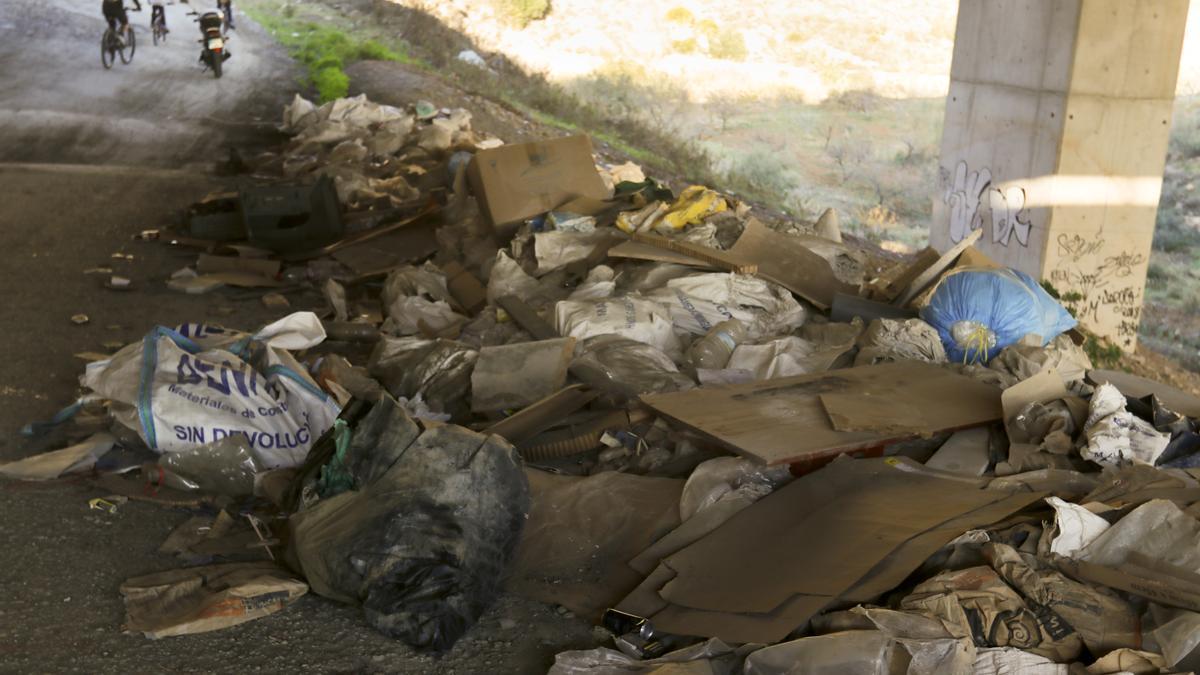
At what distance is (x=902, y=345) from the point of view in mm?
4441

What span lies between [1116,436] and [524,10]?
16.6 metres

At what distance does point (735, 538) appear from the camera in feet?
10.3

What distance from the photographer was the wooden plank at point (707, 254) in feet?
16.5

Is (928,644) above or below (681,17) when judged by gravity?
below

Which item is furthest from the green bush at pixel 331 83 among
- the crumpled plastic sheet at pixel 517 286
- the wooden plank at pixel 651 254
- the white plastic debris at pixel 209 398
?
the white plastic debris at pixel 209 398

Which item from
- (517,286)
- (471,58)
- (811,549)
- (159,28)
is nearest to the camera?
(811,549)

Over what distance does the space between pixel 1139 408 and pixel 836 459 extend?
1075mm

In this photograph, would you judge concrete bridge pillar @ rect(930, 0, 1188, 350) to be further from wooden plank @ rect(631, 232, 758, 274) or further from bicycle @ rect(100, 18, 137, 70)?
bicycle @ rect(100, 18, 137, 70)

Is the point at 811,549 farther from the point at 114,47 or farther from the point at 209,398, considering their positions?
the point at 114,47

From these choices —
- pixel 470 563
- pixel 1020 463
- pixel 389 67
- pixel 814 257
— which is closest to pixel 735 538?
pixel 470 563

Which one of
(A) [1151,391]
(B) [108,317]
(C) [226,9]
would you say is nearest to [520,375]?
(A) [1151,391]

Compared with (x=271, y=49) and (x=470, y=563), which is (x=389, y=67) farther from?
(x=470, y=563)

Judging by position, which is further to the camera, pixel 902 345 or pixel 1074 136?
pixel 1074 136

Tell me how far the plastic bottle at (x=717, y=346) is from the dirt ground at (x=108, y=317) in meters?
1.51
